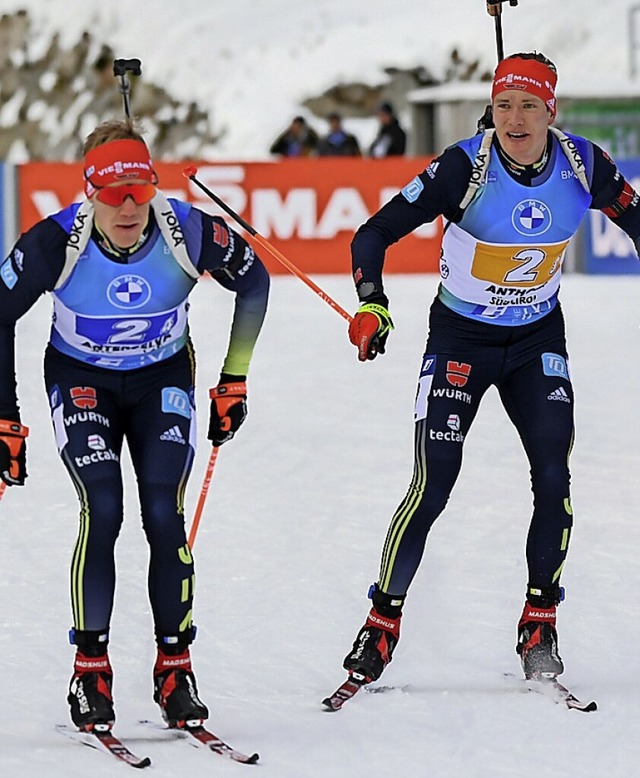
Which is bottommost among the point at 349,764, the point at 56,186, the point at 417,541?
the point at 349,764

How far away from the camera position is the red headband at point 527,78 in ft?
16.6

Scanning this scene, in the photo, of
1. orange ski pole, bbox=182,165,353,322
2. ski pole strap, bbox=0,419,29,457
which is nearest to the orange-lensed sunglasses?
ski pole strap, bbox=0,419,29,457

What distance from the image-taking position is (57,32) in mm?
36094

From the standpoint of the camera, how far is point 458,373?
5227 mm

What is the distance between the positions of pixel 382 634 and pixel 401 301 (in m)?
9.70

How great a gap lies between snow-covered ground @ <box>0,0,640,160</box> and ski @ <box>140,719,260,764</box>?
28.9 metres

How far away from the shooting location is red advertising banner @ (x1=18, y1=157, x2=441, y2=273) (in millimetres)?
16828

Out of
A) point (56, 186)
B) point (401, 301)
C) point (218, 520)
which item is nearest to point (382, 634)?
point (218, 520)

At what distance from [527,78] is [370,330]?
93 cm

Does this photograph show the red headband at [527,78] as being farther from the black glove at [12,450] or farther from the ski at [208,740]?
the ski at [208,740]

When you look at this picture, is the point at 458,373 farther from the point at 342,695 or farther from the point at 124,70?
the point at 124,70

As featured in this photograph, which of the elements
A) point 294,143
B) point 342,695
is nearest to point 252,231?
point 342,695

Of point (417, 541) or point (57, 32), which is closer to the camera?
point (417, 541)

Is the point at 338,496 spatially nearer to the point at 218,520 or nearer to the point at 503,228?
the point at 218,520
